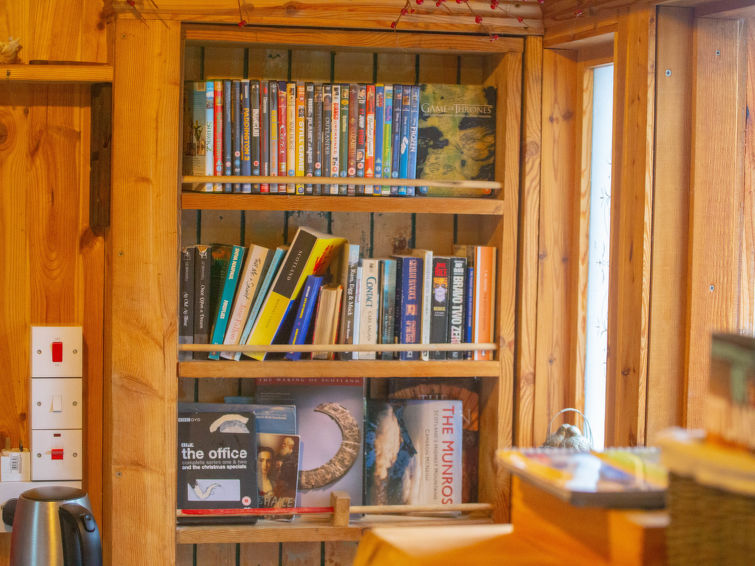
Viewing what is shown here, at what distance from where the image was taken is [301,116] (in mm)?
2221

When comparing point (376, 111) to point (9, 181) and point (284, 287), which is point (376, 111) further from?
point (9, 181)

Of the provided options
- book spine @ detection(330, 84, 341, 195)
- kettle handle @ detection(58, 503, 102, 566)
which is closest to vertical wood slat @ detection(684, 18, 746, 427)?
book spine @ detection(330, 84, 341, 195)

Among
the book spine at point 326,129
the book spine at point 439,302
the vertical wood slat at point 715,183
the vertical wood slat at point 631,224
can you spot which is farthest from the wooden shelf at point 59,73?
the vertical wood slat at point 715,183

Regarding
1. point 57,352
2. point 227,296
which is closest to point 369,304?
point 227,296

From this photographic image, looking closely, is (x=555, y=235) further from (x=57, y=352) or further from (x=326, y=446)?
(x=57, y=352)

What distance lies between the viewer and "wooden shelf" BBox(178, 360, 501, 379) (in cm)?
221

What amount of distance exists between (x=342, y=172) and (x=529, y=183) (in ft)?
1.64

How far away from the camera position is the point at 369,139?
225 cm

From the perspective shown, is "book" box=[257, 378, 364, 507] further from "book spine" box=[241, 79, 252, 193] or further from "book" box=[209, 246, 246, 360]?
"book spine" box=[241, 79, 252, 193]

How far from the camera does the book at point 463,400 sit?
246 cm

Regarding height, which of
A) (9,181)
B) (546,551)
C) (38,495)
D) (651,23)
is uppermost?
(651,23)

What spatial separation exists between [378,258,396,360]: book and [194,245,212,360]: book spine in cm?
46

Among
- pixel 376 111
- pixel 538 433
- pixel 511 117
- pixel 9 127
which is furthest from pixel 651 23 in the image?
pixel 9 127

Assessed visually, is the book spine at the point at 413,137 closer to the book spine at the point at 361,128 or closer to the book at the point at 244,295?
the book spine at the point at 361,128
